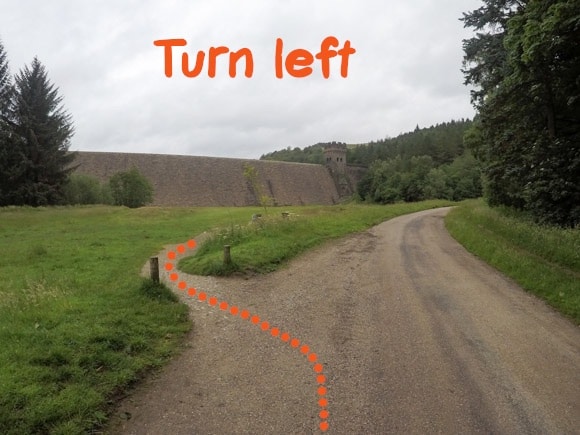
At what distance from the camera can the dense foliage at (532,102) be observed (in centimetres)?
1303

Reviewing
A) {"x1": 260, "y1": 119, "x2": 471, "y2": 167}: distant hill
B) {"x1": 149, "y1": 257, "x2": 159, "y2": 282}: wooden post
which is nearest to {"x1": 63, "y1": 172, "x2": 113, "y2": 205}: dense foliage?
{"x1": 149, "y1": 257, "x2": 159, "y2": 282}: wooden post

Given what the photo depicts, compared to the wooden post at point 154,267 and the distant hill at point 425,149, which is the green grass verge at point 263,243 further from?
the distant hill at point 425,149

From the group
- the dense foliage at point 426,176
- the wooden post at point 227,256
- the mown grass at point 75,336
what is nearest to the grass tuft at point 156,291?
the mown grass at point 75,336

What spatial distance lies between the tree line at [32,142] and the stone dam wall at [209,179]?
3785cm

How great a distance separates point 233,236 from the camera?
16.9m

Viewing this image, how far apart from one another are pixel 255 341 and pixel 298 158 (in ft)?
448

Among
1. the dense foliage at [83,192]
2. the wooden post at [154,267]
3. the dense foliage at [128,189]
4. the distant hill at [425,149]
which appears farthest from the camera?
the distant hill at [425,149]

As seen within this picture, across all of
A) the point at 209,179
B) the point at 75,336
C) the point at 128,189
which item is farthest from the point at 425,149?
the point at 75,336

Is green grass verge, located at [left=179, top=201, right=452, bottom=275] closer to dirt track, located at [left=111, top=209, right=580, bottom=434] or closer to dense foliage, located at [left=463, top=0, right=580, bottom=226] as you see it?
dirt track, located at [left=111, top=209, right=580, bottom=434]

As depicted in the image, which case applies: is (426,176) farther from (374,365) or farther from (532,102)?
(374,365)

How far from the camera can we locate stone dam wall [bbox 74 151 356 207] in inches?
3211

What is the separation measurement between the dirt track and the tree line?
33.9m

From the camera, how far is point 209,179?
90188 millimetres

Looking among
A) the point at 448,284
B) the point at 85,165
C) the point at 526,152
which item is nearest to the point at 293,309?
the point at 448,284
